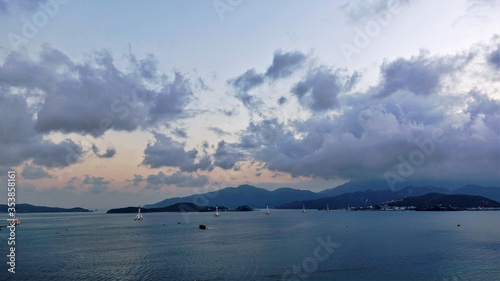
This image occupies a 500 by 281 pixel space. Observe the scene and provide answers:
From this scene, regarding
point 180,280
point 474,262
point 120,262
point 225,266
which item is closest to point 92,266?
point 120,262

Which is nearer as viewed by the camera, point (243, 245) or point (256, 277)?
point (256, 277)

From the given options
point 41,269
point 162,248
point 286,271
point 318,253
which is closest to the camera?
point 286,271

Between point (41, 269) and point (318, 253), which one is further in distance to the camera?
point (318, 253)

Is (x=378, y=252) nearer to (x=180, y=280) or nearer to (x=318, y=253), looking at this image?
(x=318, y=253)

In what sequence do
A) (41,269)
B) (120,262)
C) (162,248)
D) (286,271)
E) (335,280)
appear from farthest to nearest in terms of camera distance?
(162,248), (120,262), (41,269), (286,271), (335,280)

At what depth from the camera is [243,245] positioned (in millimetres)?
99750

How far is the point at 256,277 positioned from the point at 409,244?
210ft

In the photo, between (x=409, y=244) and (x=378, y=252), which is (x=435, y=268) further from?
(x=409, y=244)

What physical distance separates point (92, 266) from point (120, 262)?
21.5ft

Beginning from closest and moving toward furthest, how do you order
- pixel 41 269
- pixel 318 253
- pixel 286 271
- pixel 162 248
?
1. pixel 286 271
2. pixel 41 269
3. pixel 318 253
4. pixel 162 248

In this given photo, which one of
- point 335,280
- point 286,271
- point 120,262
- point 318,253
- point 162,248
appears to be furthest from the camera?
point 162,248

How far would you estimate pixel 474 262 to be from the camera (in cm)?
6962

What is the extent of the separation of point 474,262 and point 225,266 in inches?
2157

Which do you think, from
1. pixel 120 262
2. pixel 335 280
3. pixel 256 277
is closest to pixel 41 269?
pixel 120 262
